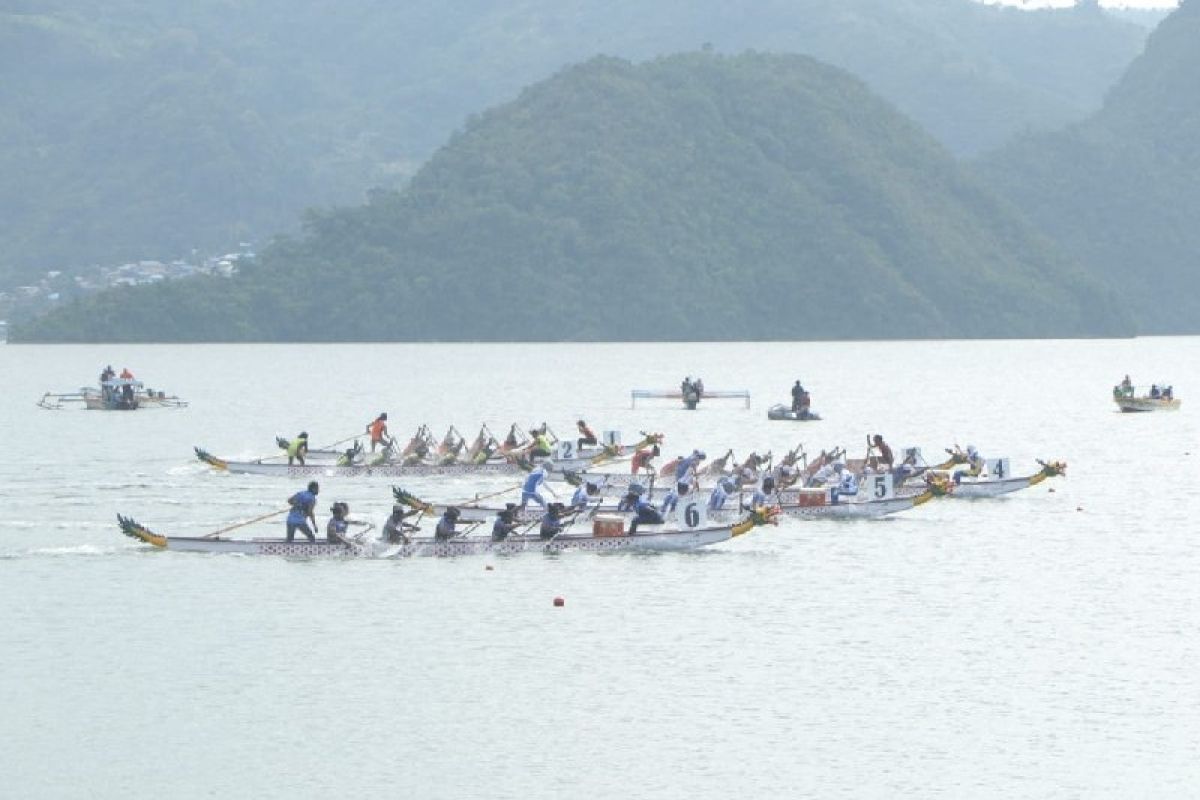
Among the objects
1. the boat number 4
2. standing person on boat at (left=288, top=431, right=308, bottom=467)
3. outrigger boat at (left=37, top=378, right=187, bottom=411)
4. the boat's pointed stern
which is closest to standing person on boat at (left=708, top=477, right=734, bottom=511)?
the boat number 4

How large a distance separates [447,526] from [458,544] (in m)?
0.60

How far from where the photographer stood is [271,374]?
598 ft

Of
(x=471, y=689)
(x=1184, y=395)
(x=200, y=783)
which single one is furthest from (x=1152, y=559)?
(x=1184, y=395)

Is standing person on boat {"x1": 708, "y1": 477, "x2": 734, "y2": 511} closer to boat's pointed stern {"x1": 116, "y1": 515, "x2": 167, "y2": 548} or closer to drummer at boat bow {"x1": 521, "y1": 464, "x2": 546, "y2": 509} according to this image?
drummer at boat bow {"x1": 521, "y1": 464, "x2": 546, "y2": 509}

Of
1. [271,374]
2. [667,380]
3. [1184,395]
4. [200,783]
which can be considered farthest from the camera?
[271,374]

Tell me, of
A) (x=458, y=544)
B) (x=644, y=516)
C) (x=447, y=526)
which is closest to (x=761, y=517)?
(x=644, y=516)

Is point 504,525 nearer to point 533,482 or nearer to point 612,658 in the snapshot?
point 533,482

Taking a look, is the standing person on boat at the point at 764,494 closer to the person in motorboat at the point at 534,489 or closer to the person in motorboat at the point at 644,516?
the person in motorboat at the point at 644,516

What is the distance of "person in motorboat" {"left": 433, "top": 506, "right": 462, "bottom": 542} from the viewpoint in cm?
5466

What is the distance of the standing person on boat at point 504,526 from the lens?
54.7 m

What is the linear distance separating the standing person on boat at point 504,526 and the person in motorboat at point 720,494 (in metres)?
6.63

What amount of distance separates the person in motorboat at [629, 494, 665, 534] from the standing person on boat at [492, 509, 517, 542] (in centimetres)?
289

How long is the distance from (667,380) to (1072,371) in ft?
130

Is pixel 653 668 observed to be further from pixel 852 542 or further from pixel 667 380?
pixel 667 380
